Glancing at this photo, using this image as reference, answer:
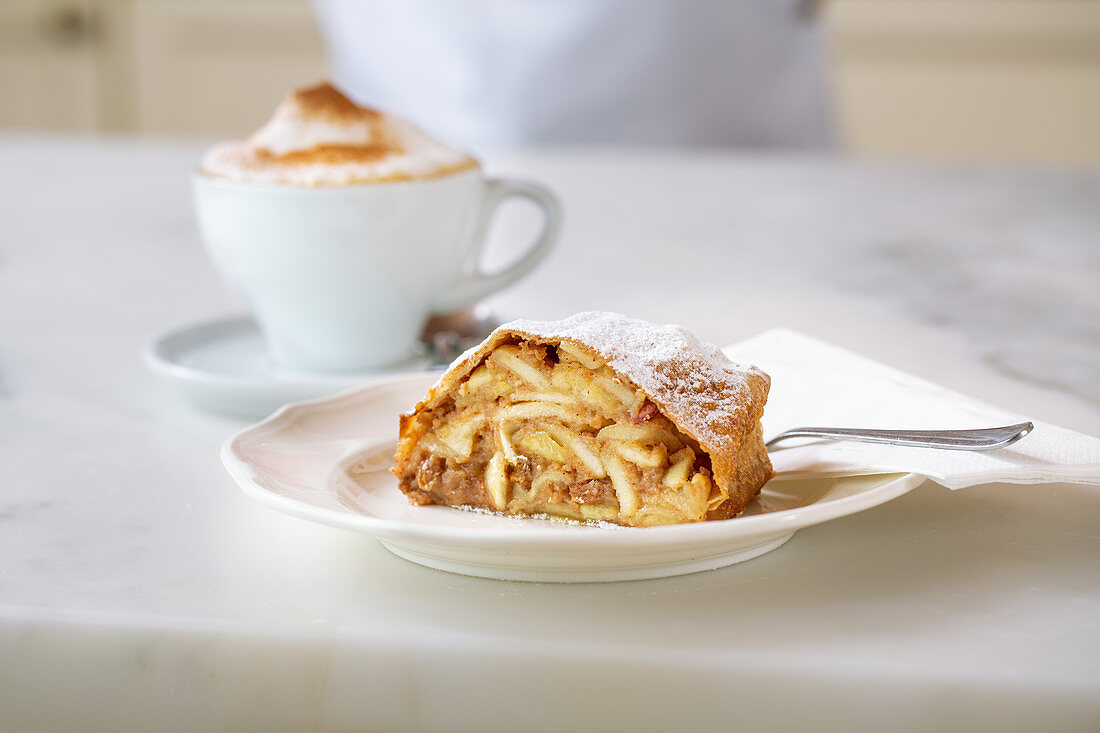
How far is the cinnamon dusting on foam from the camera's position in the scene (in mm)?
800

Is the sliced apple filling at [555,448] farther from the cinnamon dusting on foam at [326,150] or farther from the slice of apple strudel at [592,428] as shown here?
the cinnamon dusting on foam at [326,150]

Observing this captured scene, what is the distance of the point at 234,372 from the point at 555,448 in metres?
0.35

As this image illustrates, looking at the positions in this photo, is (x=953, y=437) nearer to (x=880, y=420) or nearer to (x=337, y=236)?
(x=880, y=420)

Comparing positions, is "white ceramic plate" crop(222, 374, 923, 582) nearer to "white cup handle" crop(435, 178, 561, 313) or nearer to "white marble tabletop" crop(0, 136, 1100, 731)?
"white marble tabletop" crop(0, 136, 1100, 731)

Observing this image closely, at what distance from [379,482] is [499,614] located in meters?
0.15

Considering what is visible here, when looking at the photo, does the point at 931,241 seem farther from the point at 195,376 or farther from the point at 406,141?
the point at 195,376

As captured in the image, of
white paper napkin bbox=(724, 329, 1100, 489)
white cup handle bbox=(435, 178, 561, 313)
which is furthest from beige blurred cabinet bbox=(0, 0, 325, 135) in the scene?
white paper napkin bbox=(724, 329, 1100, 489)

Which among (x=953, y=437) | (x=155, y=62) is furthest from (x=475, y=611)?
(x=155, y=62)

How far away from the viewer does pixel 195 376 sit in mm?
763

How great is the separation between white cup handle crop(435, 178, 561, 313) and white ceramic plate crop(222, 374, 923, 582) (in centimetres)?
22

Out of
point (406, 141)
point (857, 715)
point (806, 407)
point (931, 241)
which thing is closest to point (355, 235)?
point (406, 141)

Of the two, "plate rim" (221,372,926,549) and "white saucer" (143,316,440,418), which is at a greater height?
"plate rim" (221,372,926,549)

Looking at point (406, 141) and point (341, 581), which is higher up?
point (406, 141)

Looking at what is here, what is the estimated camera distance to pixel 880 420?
24.8 inches
